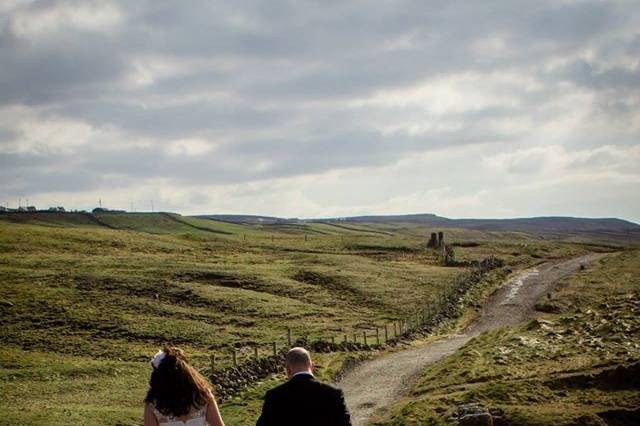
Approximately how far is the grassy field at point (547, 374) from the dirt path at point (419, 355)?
4.82 ft

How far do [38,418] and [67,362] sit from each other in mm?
16410

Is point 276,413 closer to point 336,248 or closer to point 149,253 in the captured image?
point 149,253

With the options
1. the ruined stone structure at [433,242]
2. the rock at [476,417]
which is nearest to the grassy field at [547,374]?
the rock at [476,417]

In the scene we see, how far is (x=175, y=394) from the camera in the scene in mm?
9305

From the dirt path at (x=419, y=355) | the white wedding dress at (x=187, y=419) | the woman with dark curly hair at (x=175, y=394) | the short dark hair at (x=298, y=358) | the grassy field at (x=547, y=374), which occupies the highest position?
the short dark hair at (x=298, y=358)

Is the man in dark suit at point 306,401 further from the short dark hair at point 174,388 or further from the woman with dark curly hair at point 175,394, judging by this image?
the short dark hair at point 174,388

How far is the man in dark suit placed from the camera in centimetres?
1000

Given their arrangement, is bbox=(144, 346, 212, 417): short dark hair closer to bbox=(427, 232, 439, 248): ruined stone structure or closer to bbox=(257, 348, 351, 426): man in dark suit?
bbox=(257, 348, 351, 426): man in dark suit

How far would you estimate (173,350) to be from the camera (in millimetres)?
9484

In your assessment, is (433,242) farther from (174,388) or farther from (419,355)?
(174,388)

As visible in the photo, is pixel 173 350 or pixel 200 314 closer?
pixel 173 350

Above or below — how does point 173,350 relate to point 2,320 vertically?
above

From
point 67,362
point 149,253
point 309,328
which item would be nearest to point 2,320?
point 67,362

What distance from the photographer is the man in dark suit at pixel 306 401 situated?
A: 10.0 meters
